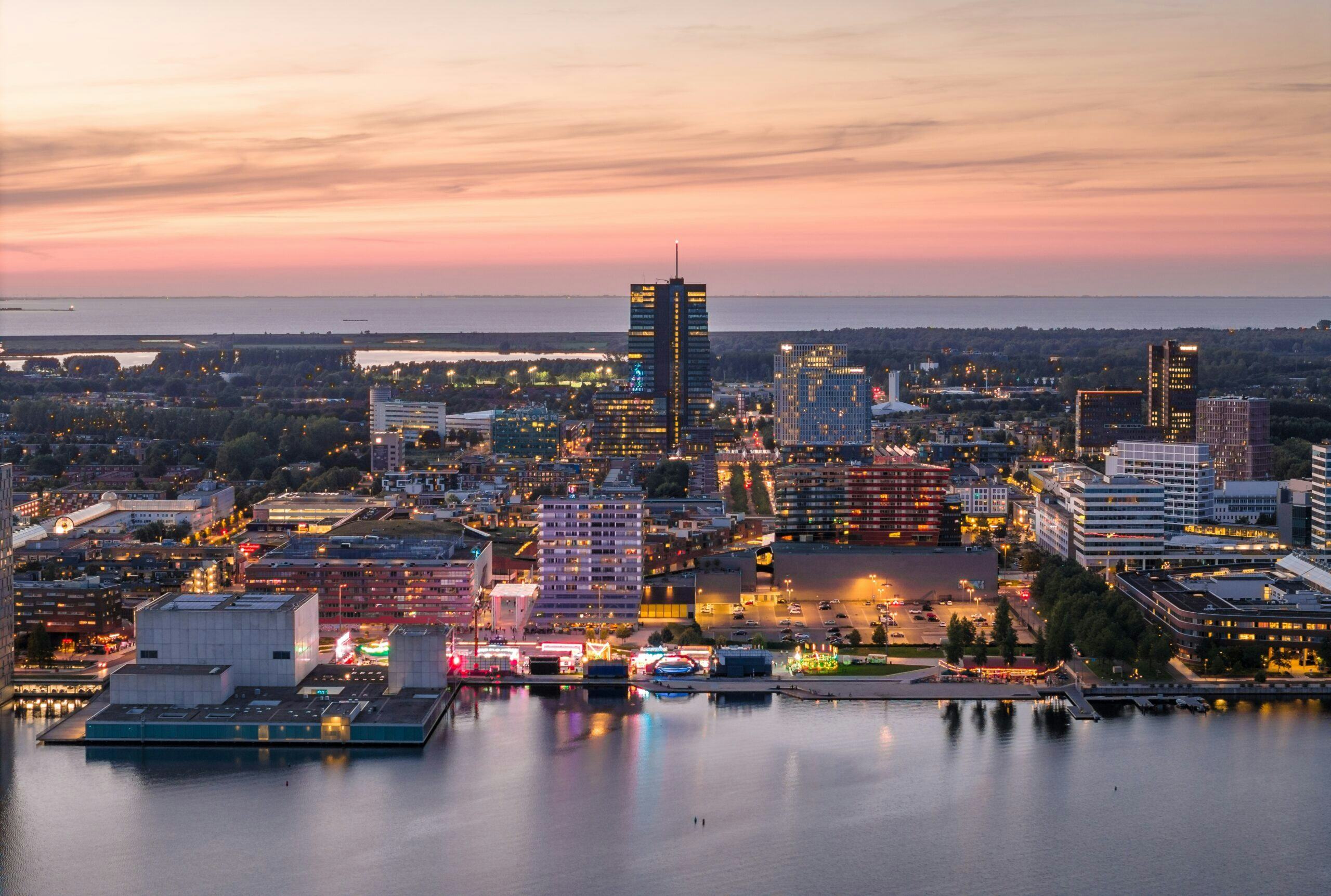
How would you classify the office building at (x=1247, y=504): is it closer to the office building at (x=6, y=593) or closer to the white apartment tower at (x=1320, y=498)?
the white apartment tower at (x=1320, y=498)

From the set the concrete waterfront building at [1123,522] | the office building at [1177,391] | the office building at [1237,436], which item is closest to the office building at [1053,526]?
the concrete waterfront building at [1123,522]

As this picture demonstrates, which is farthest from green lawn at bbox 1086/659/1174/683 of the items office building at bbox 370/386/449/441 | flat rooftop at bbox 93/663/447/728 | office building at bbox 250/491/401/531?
office building at bbox 370/386/449/441

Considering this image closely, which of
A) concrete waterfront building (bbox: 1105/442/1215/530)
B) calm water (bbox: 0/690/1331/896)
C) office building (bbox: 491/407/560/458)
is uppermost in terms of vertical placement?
office building (bbox: 491/407/560/458)

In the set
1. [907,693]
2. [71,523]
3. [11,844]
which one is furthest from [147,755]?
[71,523]

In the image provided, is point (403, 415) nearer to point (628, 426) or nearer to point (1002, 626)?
point (628, 426)

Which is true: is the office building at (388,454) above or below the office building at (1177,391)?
below

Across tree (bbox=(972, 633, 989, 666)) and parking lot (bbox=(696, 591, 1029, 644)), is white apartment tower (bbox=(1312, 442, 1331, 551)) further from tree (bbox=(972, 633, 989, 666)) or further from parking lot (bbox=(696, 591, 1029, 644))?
tree (bbox=(972, 633, 989, 666))
